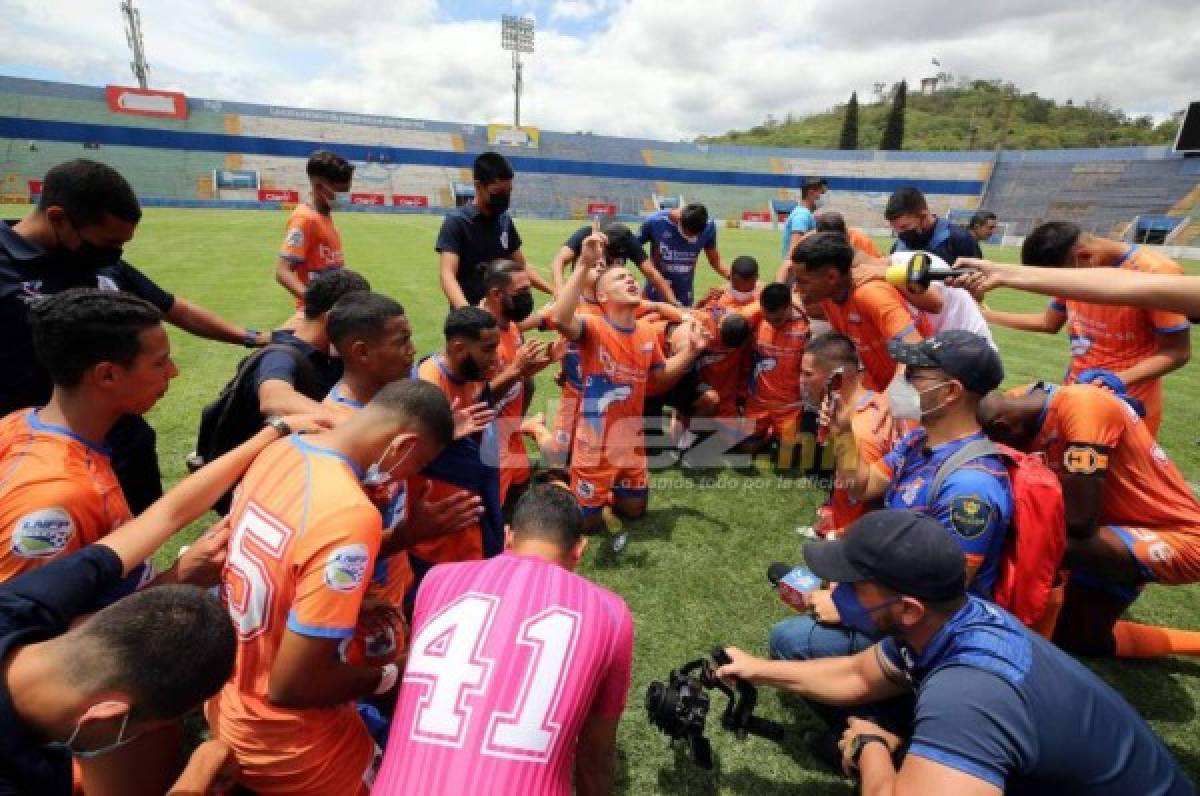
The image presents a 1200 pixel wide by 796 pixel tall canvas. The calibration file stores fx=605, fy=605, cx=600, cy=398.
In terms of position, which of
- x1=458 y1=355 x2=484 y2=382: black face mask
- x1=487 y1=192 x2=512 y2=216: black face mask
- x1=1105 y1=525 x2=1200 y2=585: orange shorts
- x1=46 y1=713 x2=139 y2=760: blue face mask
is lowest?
x1=1105 y1=525 x2=1200 y2=585: orange shorts

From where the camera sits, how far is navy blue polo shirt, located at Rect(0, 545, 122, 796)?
58.1 inches

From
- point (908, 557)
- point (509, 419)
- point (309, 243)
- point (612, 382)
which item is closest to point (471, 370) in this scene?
point (509, 419)

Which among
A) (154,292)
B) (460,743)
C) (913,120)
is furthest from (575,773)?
(913,120)

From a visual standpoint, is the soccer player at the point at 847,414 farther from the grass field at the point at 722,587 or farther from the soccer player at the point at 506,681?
the soccer player at the point at 506,681

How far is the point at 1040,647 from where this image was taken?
2.05m

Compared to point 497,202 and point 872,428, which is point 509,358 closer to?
point 497,202

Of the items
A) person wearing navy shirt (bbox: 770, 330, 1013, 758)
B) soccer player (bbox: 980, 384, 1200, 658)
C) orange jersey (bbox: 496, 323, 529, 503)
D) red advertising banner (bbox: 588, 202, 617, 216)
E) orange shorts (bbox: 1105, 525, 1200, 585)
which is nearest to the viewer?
person wearing navy shirt (bbox: 770, 330, 1013, 758)

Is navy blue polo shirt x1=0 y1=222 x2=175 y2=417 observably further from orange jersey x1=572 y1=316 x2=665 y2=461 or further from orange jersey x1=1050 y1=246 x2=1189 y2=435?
orange jersey x1=1050 y1=246 x2=1189 y2=435

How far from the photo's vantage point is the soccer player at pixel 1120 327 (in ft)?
14.1

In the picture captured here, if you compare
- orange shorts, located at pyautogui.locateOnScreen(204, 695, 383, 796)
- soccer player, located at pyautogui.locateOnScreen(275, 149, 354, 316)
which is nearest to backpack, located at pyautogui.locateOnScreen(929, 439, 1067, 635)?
orange shorts, located at pyautogui.locateOnScreen(204, 695, 383, 796)

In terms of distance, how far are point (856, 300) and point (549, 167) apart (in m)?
56.7

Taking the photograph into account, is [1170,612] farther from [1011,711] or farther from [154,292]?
[154,292]

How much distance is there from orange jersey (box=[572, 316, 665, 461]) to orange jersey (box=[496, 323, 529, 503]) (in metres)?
0.56

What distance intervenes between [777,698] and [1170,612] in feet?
10.4
